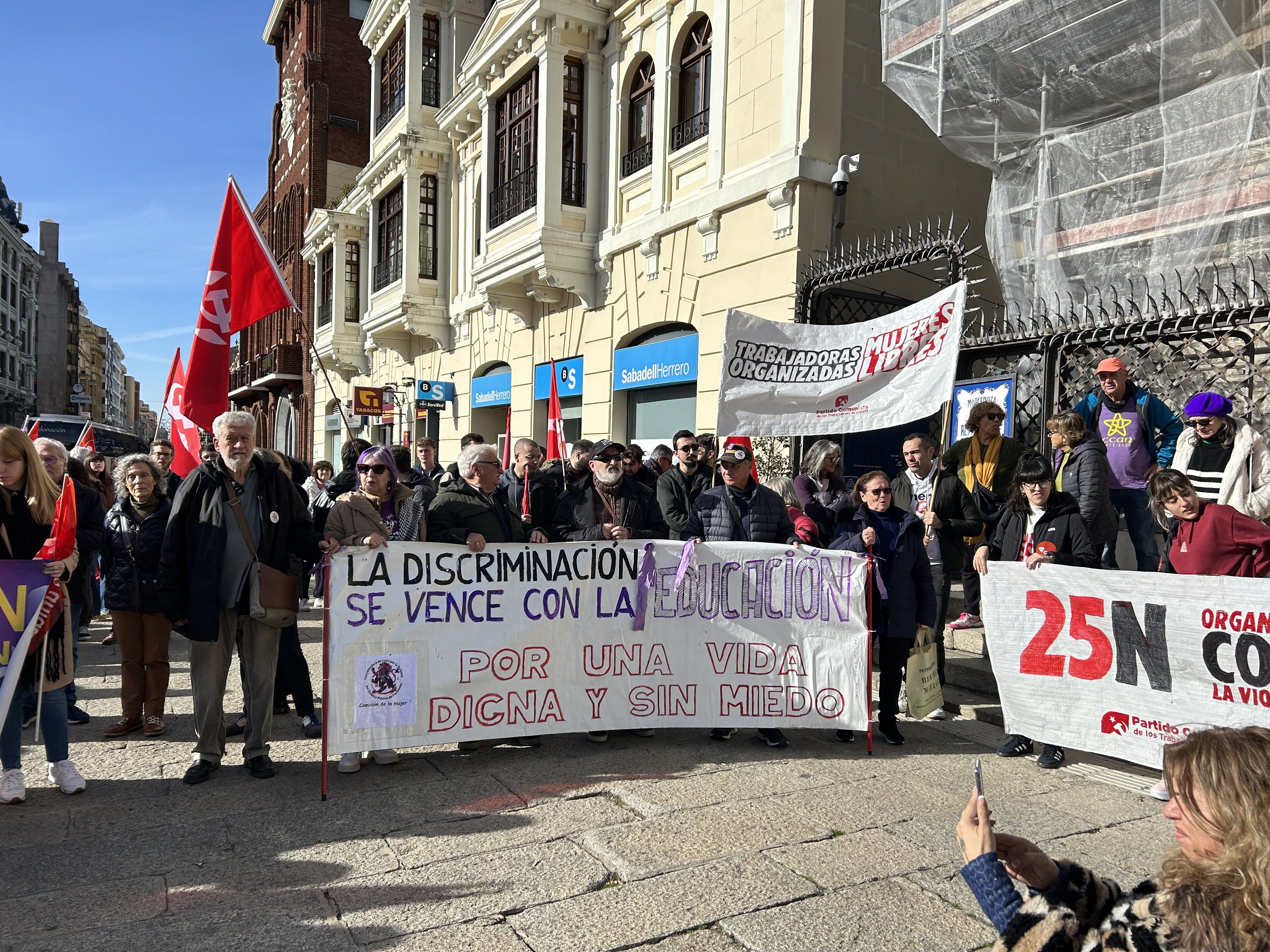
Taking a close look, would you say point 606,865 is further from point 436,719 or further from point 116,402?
point 116,402

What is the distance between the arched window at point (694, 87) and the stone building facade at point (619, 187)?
28mm

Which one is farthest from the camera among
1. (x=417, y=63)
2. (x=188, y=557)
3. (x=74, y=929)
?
(x=417, y=63)

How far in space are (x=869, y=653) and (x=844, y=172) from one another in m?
7.52

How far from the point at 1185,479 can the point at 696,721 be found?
303 centimetres

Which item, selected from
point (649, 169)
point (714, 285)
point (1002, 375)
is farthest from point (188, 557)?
point (649, 169)

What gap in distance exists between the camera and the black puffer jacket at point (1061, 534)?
497 centimetres

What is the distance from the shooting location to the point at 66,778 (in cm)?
425

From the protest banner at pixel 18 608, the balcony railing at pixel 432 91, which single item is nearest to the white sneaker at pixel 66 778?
Answer: the protest banner at pixel 18 608

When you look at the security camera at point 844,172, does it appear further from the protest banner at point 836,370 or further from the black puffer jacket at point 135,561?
the black puffer jacket at point 135,561

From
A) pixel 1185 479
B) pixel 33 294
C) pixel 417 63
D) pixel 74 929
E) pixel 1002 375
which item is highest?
pixel 33 294

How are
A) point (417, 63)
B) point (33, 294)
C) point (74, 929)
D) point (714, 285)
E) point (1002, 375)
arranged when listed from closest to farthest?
1. point (74, 929)
2. point (1002, 375)
3. point (714, 285)
4. point (417, 63)
5. point (33, 294)

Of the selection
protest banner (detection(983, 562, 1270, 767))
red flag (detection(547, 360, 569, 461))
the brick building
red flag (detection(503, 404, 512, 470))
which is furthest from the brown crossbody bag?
the brick building

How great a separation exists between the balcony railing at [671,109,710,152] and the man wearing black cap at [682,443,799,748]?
846 centimetres

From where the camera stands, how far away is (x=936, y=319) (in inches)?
251
